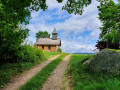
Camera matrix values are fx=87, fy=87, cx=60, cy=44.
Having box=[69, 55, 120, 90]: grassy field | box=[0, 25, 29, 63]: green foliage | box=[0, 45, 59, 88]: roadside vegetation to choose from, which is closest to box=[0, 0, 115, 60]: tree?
box=[0, 25, 29, 63]: green foliage

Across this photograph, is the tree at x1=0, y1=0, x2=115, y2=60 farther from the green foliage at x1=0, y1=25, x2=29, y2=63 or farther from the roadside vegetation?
the roadside vegetation

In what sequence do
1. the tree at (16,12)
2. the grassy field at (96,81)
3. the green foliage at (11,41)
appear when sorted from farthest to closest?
the green foliage at (11,41), the tree at (16,12), the grassy field at (96,81)

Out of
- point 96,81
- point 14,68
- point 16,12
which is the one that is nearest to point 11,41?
point 14,68

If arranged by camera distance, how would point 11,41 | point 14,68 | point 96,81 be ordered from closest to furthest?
point 96,81 → point 11,41 → point 14,68

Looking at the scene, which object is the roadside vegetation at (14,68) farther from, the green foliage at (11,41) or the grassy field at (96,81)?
the grassy field at (96,81)

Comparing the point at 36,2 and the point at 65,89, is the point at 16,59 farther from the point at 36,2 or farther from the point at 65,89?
the point at 65,89

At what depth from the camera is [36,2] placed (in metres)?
5.73

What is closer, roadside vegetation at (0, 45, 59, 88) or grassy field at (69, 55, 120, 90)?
grassy field at (69, 55, 120, 90)

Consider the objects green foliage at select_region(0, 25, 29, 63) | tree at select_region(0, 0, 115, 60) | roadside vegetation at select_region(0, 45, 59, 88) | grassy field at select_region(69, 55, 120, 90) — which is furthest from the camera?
green foliage at select_region(0, 25, 29, 63)

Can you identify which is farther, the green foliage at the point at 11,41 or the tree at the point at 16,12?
the green foliage at the point at 11,41

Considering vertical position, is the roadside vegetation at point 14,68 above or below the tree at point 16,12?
below

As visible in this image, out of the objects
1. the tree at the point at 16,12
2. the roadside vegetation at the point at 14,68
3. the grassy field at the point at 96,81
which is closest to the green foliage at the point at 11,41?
the tree at the point at 16,12

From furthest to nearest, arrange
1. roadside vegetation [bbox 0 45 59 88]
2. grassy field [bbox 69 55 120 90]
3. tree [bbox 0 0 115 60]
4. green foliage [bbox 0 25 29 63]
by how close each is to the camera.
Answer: green foliage [bbox 0 25 29 63]
roadside vegetation [bbox 0 45 59 88]
tree [bbox 0 0 115 60]
grassy field [bbox 69 55 120 90]

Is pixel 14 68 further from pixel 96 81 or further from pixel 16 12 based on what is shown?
pixel 96 81
